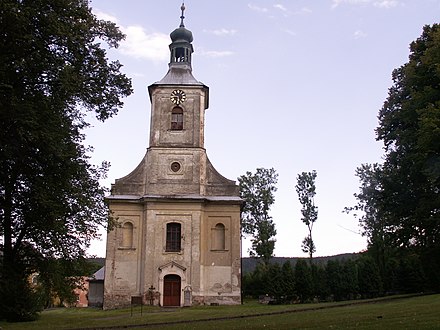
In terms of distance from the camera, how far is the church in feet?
108

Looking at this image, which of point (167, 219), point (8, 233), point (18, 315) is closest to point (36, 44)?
point (8, 233)

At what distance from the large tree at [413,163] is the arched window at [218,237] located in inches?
400

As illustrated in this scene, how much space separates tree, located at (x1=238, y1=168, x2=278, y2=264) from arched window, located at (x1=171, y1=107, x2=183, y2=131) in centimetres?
1282

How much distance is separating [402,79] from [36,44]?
22768mm

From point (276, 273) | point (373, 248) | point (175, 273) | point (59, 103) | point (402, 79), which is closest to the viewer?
point (59, 103)

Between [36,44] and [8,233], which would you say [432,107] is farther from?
[8,233]

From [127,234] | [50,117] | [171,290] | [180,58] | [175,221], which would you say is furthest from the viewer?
[180,58]

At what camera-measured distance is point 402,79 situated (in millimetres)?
30328

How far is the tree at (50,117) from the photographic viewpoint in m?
14.0

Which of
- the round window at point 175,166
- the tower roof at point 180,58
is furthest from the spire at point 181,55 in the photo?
the round window at point 175,166

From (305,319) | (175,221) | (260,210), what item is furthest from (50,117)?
(260,210)

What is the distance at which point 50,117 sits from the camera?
15.0m

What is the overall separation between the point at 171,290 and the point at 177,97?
1342 centimetres

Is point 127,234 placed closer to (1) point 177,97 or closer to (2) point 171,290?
(2) point 171,290
